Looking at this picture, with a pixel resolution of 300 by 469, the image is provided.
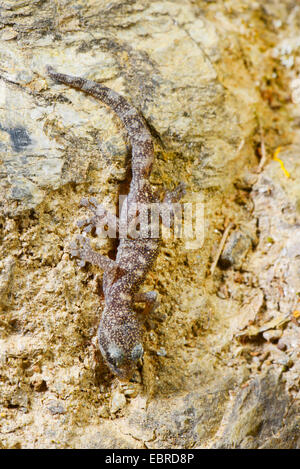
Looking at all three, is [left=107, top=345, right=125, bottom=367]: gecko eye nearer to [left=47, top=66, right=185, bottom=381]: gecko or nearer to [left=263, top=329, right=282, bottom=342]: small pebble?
[left=47, top=66, right=185, bottom=381]: gecko

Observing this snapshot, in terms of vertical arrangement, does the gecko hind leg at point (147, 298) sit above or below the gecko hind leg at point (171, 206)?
below

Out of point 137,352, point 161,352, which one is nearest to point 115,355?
point 137,352

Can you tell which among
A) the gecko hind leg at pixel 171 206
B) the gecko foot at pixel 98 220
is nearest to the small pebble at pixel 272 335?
the gecko hind leg at pixel 171 206

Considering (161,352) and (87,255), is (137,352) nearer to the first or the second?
(161,352)

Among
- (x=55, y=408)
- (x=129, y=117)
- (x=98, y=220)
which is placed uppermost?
(x=129, y=117)

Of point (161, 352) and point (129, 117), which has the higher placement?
point (129, 117)

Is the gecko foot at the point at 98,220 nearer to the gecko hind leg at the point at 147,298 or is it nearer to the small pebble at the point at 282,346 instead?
the gecko hind leg at the point at 147,298
